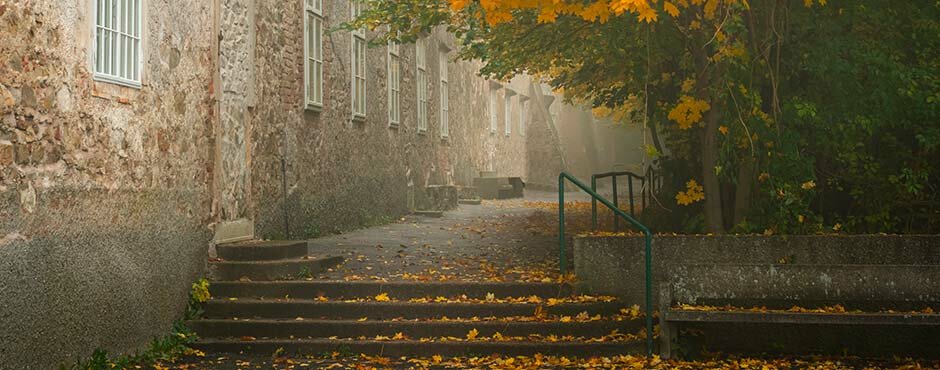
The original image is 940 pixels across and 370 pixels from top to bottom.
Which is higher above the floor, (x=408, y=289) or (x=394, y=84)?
(x=394, y=84)

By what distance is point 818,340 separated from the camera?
10250 mm

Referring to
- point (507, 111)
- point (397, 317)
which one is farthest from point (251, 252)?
point (507, 111)

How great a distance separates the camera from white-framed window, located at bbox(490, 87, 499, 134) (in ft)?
105

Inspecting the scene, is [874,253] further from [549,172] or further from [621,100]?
[549,172]

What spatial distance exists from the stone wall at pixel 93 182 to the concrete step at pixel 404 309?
0.84m

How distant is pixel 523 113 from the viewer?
37.5 m

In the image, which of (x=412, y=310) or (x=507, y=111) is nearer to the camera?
(x=412, y=310)

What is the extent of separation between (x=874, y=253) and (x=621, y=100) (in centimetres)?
544

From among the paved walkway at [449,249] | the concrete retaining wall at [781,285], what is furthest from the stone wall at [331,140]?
the concrete retaining wall at [781,285]

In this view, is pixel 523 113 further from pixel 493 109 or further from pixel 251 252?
pixel 251 252

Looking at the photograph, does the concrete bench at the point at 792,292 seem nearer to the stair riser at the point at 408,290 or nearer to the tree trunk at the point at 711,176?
the stair riser at the point at 408,290

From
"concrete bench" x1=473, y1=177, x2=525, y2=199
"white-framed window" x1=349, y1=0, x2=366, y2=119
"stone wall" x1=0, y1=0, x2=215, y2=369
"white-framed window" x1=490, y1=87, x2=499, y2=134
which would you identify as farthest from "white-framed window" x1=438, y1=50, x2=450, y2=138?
"stone wall" x1=0, y1=0, x2=215, y2=369

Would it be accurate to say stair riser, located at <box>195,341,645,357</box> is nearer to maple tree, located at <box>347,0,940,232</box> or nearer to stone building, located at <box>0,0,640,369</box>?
stone building, located at <box>0,0,640,369</box>

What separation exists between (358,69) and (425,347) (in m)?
8.59
